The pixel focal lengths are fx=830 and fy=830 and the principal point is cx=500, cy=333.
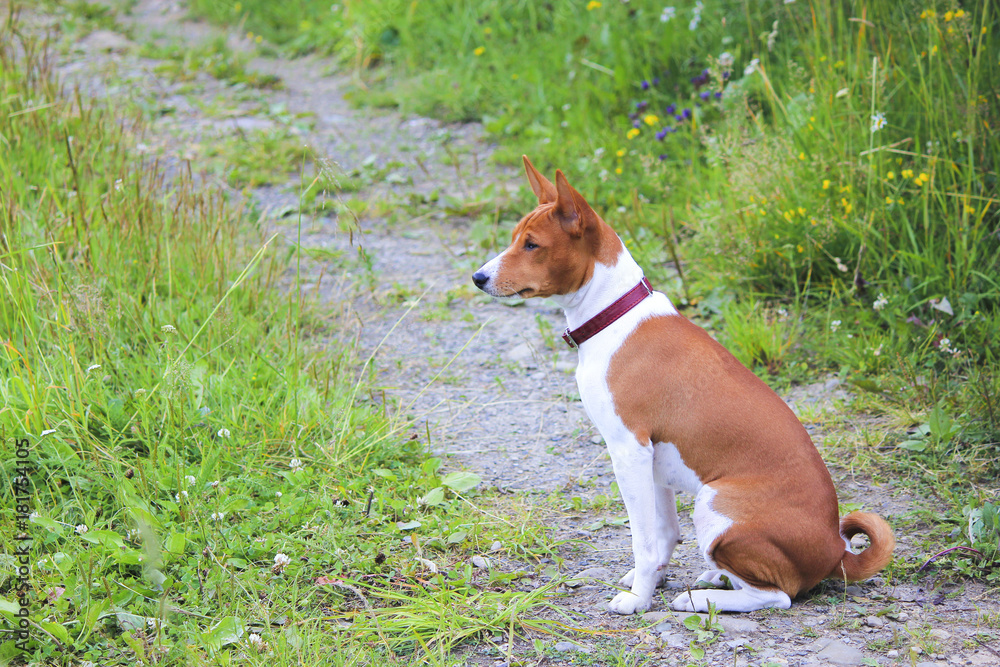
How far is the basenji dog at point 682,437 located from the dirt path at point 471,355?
0.44 feet

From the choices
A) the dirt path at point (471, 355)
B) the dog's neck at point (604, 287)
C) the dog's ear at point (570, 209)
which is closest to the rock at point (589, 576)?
the dirt path at point (471, 355)

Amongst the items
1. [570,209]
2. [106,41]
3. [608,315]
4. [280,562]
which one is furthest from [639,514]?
[106,41]

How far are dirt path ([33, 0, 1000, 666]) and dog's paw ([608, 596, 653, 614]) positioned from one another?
0.04 meters

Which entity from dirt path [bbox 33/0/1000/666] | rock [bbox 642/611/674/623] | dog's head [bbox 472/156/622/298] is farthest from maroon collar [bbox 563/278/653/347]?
rock [bbox 642/611/674/623]

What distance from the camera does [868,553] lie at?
2514mm

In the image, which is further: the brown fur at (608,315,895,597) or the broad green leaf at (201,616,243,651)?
the brown fur at (608,315,895,597)

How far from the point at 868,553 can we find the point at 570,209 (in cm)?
139

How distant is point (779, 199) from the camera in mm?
4332

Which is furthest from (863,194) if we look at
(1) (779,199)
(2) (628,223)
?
(2) (628,223)

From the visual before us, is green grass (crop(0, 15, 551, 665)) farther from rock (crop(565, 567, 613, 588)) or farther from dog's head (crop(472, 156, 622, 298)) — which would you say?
dog's head (crop(472, 156, 622, 298))

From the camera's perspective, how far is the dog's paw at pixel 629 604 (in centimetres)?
256

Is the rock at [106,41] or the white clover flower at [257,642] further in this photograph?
the rock at [106,41]

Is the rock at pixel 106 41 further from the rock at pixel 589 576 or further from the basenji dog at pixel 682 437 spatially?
the rock at pixel 589 576

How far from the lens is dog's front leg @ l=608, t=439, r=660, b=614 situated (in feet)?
8.35
